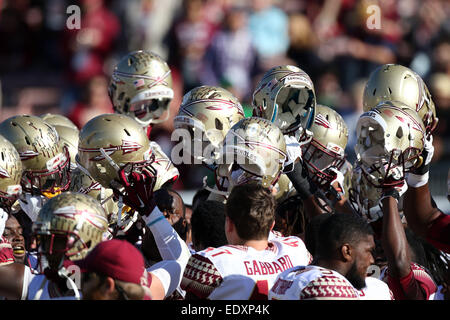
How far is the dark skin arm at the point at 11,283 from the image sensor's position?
13.8 feet

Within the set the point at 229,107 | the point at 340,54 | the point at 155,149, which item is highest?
the point at 229,107

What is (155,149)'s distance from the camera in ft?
21.0

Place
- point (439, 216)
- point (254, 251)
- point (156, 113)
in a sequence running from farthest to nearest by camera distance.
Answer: point (156, 113)
point (439, 216)
point (254, 251)

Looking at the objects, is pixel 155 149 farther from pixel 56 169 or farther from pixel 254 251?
pixel 254 251

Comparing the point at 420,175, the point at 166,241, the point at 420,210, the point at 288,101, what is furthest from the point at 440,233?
the point at 166,241

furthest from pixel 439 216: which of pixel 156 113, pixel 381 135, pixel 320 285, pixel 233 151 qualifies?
pixel 156 113

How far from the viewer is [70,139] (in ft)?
21.8

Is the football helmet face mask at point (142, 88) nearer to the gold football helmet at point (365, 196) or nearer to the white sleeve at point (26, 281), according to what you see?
the gold football helmet at point (365, 196)

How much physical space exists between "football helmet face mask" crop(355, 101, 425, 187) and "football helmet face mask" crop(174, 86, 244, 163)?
3.72 feet

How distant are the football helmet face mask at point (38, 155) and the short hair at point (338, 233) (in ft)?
7.25

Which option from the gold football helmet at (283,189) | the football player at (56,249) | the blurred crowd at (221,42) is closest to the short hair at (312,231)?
the gold football helmet at (283,189)

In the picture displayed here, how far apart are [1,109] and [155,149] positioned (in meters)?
6.93

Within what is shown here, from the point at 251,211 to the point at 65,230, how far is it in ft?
3.24

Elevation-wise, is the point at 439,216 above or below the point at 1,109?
above
